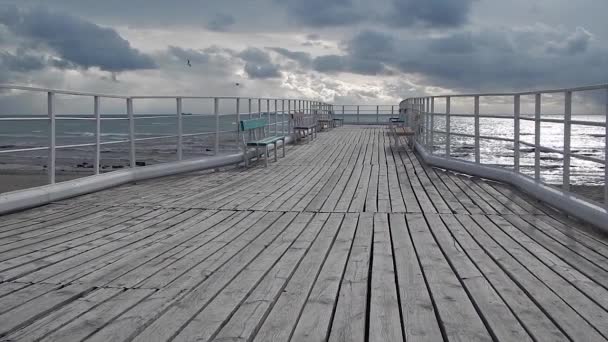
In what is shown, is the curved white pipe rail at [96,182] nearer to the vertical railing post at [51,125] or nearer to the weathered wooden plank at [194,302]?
the vertical railing post at [51,125]

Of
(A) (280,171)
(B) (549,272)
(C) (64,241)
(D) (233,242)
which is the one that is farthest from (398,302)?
(A) (280,171)

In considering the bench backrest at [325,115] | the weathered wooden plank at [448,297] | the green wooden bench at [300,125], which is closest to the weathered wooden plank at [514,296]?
the weathered wooden plank at [448,297]

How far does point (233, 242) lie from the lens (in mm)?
4449

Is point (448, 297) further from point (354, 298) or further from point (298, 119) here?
point (298, 119)

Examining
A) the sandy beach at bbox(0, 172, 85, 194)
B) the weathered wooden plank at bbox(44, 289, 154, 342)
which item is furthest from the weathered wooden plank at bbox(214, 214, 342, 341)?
the sandy beach at bbox(0, 172, 85, 194)

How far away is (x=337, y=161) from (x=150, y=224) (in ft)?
21.3

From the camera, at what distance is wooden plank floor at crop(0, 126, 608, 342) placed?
8.91ft

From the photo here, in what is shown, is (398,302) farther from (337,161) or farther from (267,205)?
(337,161)

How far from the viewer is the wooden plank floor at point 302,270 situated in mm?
2714

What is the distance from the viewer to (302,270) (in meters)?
3.62

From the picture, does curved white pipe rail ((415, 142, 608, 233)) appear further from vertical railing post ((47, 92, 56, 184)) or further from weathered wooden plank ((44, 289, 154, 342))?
vertical railing post ((47, 92, 56, 184))

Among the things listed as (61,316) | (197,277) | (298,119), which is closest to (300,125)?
(298,119)

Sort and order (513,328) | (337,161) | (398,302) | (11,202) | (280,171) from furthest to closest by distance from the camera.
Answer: (337,161) < (280,171) < (11,202) < (398,302) < (513,328)

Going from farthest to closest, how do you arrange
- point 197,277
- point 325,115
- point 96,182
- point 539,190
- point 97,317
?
point 325,115
point 96,182
point 539,190
point 197,277
point 97,317
